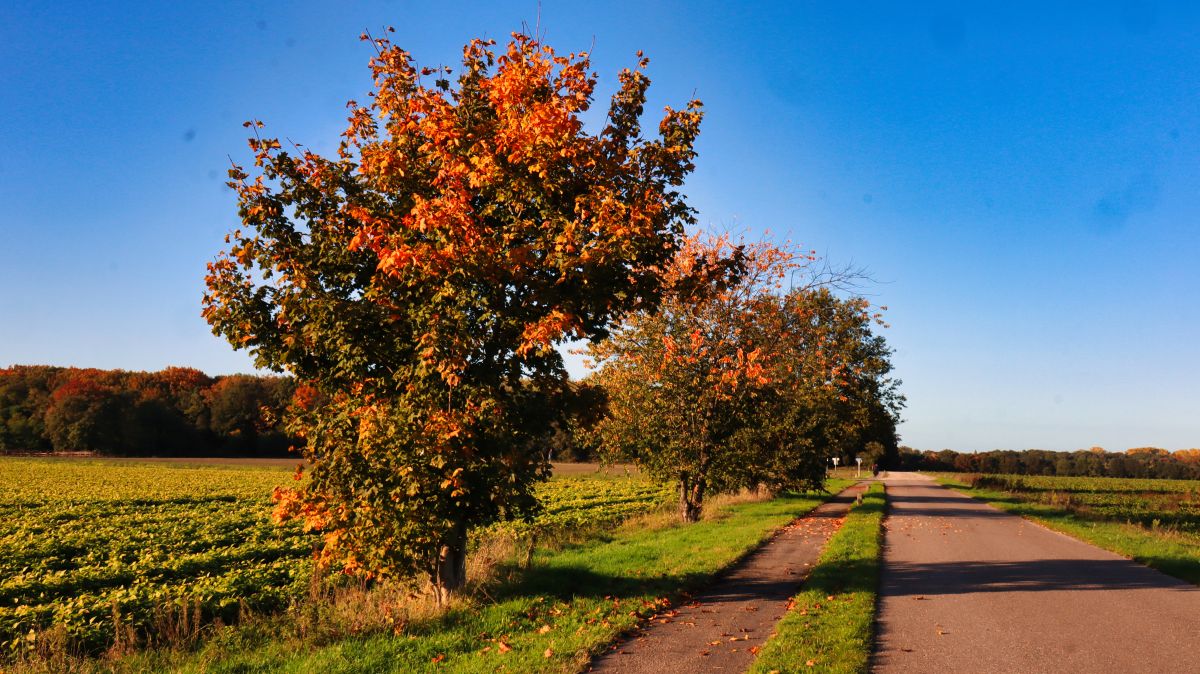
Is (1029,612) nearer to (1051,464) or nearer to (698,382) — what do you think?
(698,382)

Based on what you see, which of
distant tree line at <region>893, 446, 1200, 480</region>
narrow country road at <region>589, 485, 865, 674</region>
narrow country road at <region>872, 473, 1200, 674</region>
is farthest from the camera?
distant tree line at <region>893, 446, 1200, 480</region>

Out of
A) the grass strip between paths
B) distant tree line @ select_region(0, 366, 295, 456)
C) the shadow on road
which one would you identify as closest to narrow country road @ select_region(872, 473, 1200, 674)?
the shadow on road

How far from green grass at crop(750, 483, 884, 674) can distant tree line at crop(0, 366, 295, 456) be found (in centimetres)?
9031

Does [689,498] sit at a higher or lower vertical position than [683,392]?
lower

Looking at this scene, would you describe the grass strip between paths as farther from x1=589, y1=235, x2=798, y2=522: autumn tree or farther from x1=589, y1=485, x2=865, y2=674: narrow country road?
x1=589, y1=235, x2=798, y2=522: autumn tree

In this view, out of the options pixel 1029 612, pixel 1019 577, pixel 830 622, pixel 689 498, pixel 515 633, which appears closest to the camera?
pixel 515 633

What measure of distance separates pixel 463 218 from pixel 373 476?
347 cm

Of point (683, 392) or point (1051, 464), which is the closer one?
point (683, 392)

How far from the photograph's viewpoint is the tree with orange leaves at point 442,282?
8969 millimetres

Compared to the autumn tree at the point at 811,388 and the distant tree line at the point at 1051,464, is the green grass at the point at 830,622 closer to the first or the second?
the autumn tree at the point at 811,388

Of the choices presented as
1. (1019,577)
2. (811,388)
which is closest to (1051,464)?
(811,388)

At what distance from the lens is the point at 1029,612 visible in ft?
33.8

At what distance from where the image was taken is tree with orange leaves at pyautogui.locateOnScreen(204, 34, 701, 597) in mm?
8969

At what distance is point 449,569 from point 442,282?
4133 millimetres
